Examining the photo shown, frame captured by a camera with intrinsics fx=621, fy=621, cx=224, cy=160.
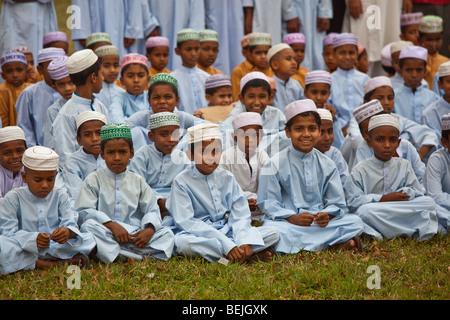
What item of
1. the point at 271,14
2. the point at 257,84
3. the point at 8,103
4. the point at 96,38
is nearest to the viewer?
the point at 257,84

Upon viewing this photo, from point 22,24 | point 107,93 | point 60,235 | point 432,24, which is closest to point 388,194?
point 60,235

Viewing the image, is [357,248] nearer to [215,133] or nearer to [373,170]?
[373,170]

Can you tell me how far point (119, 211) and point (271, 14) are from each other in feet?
15.6

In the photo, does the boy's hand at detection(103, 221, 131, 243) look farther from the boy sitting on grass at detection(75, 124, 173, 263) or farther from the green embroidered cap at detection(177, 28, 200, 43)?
the green embroidered cap at detection(177, 28, 200, 43)

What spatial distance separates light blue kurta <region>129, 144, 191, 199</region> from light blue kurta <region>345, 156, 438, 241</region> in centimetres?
138

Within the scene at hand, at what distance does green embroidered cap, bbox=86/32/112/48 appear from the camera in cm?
680

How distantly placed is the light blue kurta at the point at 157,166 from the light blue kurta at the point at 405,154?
4.78 feet

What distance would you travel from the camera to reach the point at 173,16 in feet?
25.7

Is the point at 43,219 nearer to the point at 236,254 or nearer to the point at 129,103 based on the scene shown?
the point at 236,254

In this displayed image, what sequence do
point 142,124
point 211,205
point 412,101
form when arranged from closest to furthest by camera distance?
point 211,205, point 142,124, point 412,101

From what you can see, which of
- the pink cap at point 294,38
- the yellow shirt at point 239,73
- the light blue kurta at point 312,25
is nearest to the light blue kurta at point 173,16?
the yellow shirt at point 239,73

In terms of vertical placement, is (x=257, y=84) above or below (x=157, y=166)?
above

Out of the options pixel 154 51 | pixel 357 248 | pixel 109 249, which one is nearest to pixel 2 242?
pixel 109 249

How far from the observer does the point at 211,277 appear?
3.68m
